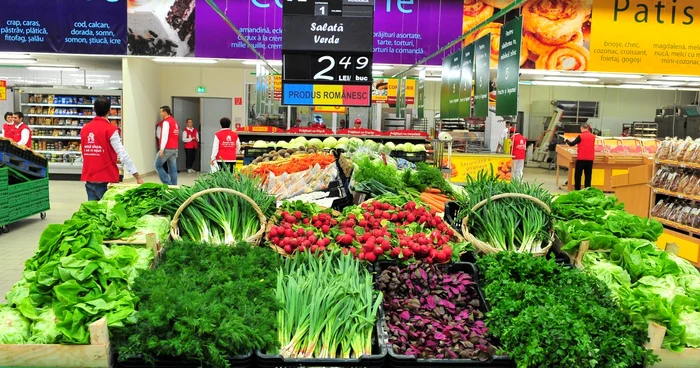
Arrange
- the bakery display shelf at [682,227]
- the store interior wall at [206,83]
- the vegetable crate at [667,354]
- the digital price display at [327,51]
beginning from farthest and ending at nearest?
the store interior wall at [206,83]
the bakery display shelf at [682,227]
the digital price display at [327,51]
the vegetable crate at [667,354]

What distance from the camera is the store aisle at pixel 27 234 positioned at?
6.00 meters

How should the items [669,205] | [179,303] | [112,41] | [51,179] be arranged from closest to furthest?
1. [179,303]
2. [669,205]
3. [112,41]
4. [51,179]

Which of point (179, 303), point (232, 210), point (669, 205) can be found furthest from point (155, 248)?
point (669, 205)

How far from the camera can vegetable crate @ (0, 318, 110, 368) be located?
2.09m

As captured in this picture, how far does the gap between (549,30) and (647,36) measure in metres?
1.93

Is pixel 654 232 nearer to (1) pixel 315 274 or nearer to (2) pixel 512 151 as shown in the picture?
(1) pixel 315 274

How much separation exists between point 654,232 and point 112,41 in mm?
12402

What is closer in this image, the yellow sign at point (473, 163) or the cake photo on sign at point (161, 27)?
the cake photo on sign at point (161, 27)

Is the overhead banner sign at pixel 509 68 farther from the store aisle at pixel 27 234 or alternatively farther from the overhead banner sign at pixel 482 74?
the store aisle at pixel 27 234

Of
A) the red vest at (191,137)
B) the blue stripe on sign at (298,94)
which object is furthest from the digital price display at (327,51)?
the red vest at (191,137)

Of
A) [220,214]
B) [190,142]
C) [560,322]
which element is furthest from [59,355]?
[190,142]

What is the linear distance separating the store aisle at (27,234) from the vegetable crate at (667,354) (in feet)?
16.2

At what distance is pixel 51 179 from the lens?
14.9m

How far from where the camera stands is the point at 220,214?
3188 millimetres
